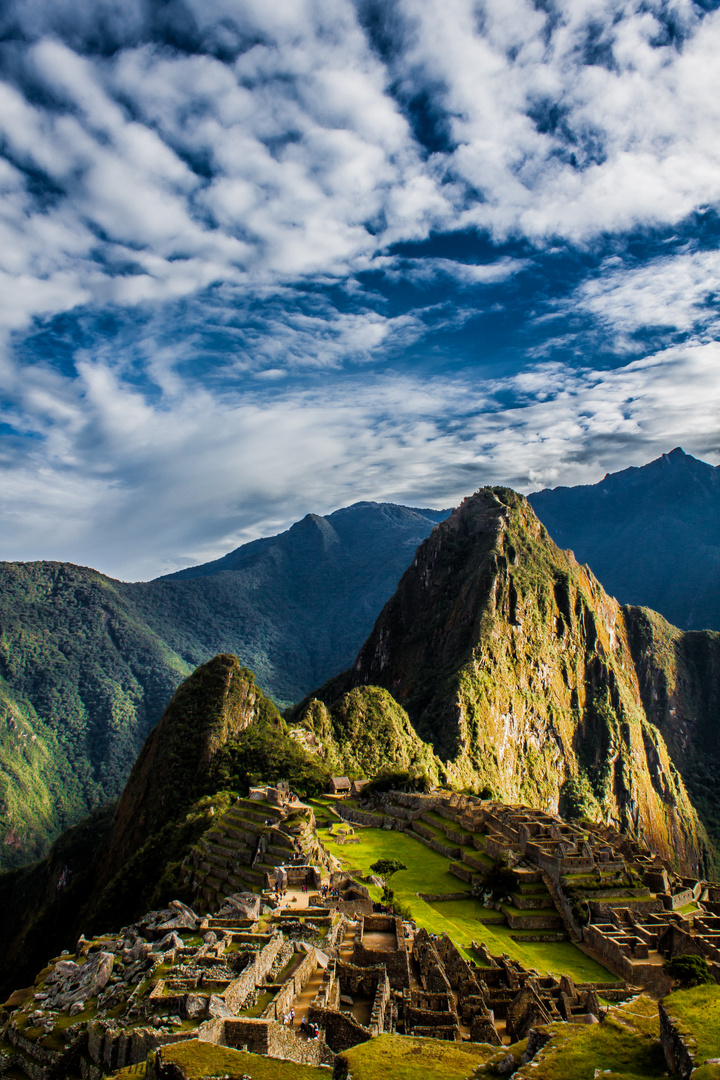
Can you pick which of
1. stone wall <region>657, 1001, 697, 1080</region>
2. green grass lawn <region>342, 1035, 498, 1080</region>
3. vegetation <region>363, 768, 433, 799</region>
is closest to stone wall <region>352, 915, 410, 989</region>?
green grass lawn <region>342, 1035, 498, 1080</region>

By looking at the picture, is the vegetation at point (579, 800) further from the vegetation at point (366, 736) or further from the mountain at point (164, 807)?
the mountain at point (164, 807)

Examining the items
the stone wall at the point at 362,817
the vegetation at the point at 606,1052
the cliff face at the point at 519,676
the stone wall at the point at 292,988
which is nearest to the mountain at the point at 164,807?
the stone wall at the point at 362,817

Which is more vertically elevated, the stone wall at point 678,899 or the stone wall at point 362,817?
the stone wall at point 362,817

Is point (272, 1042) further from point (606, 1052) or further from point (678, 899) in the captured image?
point (678, 899)

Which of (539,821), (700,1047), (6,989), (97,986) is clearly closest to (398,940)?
(97,986)

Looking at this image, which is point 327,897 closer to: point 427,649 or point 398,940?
point 398,940

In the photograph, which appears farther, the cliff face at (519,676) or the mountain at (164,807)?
the cliff face at (519,676)

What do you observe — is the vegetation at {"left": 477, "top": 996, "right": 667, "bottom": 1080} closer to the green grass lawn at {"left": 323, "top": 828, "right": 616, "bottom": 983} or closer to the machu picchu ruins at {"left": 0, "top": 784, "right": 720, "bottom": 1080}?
the machu picchu ruins at {"left": 0, "top": 784, "right": 720, "bottom": 1080}
